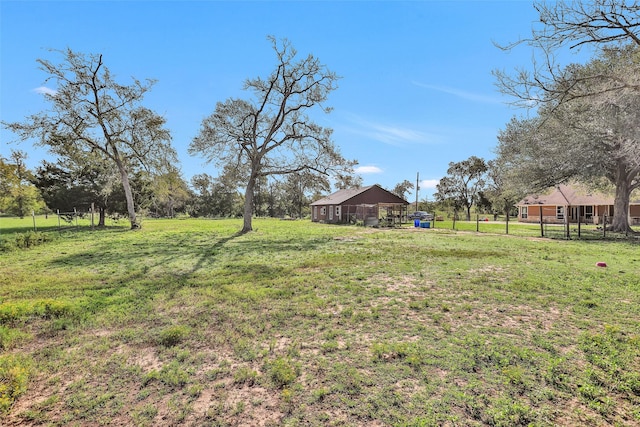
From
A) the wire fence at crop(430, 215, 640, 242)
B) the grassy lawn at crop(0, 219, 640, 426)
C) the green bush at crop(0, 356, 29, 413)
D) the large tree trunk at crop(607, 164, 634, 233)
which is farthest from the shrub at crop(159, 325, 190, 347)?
the large tree trunk at crop(607, 164, 634, 233)

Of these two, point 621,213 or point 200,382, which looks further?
point 621,213

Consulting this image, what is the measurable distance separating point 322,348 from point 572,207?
→ 4251cm

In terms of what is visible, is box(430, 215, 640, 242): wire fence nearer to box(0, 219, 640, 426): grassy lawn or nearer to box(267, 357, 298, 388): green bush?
box(0, 219, 640, 426): grassy lawn

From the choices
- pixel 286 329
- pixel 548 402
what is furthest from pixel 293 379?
pixel 548 402

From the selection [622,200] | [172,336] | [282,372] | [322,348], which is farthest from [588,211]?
[172,336]

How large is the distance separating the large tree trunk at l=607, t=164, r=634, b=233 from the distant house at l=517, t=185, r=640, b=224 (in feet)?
36.4

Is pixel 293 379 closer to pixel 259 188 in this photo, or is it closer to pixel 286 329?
pixel 286 329

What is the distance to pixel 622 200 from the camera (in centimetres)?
2044

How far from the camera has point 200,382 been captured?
10.8 feet

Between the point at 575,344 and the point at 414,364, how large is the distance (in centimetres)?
220

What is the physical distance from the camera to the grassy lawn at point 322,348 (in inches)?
112

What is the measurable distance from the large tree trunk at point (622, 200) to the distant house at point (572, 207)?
11083 millimetres

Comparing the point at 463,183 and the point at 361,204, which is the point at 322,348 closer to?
the point at 361,204

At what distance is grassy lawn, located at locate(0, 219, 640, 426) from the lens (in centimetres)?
285
